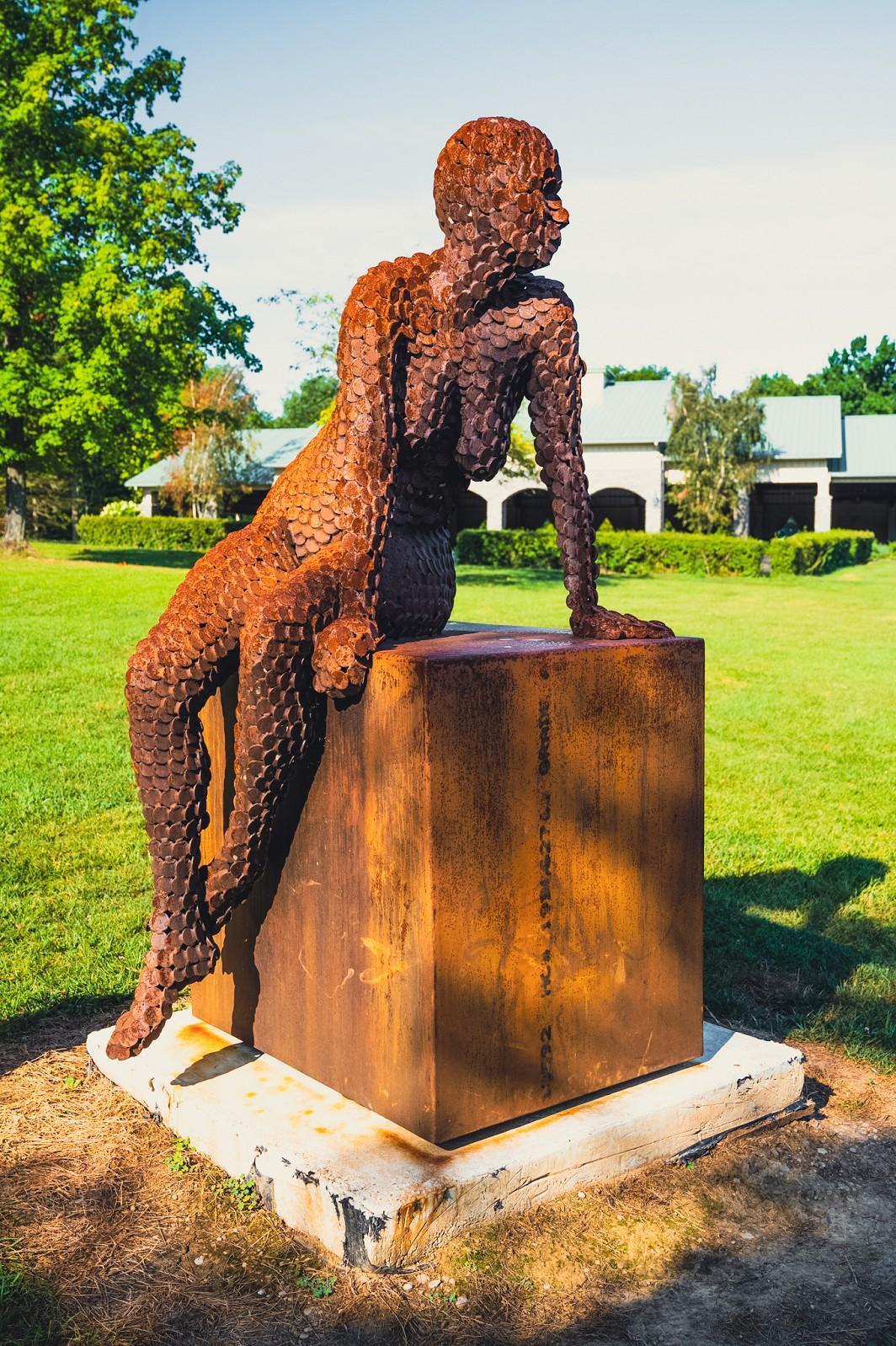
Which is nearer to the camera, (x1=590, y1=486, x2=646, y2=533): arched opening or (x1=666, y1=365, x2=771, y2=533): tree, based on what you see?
(x1=666, y1=365, x2=771, y2=533): tree

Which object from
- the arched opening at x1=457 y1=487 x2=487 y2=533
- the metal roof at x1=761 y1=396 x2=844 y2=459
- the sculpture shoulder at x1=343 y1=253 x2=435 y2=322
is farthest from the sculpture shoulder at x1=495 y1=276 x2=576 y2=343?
the arched opening at x1=457 y1=487 x2=487 y2=533

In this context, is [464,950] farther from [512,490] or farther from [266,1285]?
[512,490]

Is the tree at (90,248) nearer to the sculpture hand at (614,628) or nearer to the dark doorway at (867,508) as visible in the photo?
the sculpture hand at (614,628)

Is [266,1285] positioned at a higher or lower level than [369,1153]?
lower

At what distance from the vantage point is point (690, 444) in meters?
35.2

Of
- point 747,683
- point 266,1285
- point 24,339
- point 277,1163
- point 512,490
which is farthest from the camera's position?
point 512,490

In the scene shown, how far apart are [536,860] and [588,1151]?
0.74m

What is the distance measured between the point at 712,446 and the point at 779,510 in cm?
915

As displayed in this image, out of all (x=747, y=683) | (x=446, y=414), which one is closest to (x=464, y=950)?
(x=446, y=414)

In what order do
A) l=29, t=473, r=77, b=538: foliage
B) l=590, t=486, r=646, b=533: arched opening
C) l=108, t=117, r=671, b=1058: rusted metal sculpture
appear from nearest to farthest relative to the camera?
l=108, t=117, r=671, b=1058: rusted metal sculpture < l=29, t=473, r=77, b=538: foliage < l=590, t=486, r=646, b=533: arched opening

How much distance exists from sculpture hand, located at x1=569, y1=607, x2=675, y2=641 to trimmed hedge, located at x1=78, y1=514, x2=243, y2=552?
102ft

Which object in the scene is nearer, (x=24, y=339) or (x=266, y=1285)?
(x=266, y=1285)

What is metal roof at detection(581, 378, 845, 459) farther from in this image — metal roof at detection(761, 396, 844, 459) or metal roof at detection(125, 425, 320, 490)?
metal roof at detection(125, 425, 320, 490)

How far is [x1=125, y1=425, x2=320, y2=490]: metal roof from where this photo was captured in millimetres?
37938
